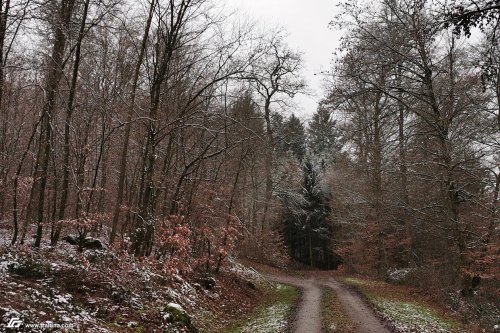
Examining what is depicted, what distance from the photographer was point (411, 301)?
1511 cm

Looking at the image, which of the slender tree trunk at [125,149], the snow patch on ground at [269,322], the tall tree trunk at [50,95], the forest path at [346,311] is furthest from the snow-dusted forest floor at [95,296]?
the forest path at [346,311]

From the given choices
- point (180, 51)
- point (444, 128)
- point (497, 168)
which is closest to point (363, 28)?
point (444, 128)

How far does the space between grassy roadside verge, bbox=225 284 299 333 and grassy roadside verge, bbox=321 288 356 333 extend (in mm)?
1057

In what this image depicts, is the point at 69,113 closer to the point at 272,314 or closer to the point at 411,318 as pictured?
the point at 272,314

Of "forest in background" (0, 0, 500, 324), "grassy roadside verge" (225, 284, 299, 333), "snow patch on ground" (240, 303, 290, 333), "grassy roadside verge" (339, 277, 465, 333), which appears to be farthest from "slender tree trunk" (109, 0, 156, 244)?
"grassy roadside verge" (339, 277, 465, 333)

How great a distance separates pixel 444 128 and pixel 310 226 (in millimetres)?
26242

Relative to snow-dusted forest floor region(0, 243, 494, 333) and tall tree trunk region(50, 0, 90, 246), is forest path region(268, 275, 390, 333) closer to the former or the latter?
snow-dusted forest floor region(0, 243, 494, 333)

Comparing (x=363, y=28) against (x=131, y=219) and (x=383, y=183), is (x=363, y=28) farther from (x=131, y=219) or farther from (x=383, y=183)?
(x=383, y=183)

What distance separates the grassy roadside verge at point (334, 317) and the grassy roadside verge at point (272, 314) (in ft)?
3.47

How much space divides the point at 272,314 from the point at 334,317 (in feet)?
6.67

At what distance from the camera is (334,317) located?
1223 centimetres

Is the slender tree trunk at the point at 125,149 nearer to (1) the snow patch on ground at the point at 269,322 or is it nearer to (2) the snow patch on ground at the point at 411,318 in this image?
(1) the snow patch on ground at the point at 269,322

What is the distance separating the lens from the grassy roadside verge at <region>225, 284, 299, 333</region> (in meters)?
11.0

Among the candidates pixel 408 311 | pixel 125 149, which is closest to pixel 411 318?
pixel 408 311
